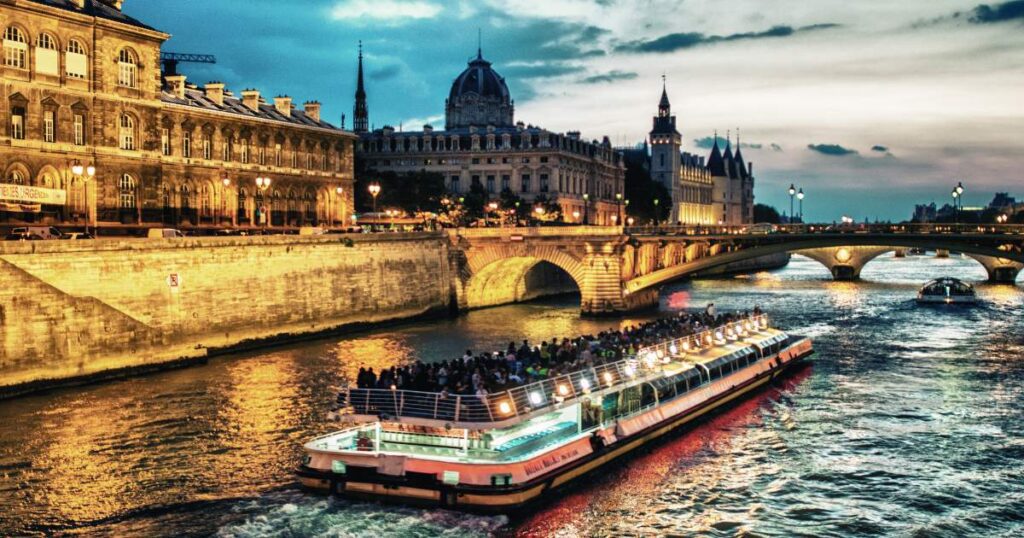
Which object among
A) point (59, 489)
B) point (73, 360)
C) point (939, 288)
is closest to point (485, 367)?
point (59, 489)

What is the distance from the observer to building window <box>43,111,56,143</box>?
49312 mm

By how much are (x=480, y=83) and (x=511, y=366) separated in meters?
107

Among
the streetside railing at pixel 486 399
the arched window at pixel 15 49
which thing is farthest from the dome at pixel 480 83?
the streetside railing at pixel 486 399

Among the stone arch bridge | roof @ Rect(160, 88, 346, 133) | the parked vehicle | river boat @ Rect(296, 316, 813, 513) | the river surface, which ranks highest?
roof @ Rect(160, 88, 346, 133)

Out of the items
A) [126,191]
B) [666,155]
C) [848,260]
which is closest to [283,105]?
[126,191]

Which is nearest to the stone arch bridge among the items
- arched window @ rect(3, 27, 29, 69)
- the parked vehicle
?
the parked vehicle

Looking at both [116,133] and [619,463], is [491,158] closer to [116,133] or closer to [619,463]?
[116,133]

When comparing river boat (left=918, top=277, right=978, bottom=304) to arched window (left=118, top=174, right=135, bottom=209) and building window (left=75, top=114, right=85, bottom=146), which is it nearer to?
arched window (left=118, top=174, right=135, bottom=209)

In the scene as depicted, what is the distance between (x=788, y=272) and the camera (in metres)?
122

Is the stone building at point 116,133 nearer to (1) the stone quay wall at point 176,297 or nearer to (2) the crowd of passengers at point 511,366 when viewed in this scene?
(1) the stone quay wall at point 176,297

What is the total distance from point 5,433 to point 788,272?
337 feet

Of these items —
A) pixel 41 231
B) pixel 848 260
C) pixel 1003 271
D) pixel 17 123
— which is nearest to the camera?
pixel 41 231

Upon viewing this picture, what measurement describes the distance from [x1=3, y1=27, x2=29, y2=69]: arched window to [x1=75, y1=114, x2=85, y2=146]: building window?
12.1ft

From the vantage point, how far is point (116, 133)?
52812 mm
